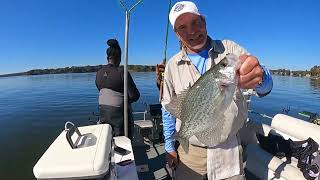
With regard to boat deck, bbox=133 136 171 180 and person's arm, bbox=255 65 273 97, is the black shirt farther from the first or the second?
person's arm, bbox=255 65 273 97

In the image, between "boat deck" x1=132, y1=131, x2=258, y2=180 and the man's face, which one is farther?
"boat deck" x1=132, y1=131, x2=258, y2=180

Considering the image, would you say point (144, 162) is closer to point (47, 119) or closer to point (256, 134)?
point (256, 134)

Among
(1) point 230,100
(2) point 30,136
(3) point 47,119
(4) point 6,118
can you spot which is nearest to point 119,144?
(1) point 230,100

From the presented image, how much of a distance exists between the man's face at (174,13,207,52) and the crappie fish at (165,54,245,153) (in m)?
0.53

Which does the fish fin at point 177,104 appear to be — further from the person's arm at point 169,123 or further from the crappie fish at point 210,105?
the person's arm at point 169,123

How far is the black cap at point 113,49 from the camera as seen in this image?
18.1 feet

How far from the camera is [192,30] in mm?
2529

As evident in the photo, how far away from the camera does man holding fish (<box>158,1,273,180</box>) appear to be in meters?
1.90

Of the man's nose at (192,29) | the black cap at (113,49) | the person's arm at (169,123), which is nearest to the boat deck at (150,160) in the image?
the black cap at (113,49)

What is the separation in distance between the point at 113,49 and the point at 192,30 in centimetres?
323

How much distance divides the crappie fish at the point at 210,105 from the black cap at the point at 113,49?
10.5 feet

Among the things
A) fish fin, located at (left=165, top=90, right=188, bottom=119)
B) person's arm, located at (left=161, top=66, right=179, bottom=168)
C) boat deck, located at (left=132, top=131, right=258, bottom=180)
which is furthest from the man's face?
boat deck, located at (left=132, top=131, right=258, bottom=180)

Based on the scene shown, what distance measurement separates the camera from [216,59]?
255 centimetres

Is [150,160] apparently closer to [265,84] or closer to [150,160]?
[150,160]
